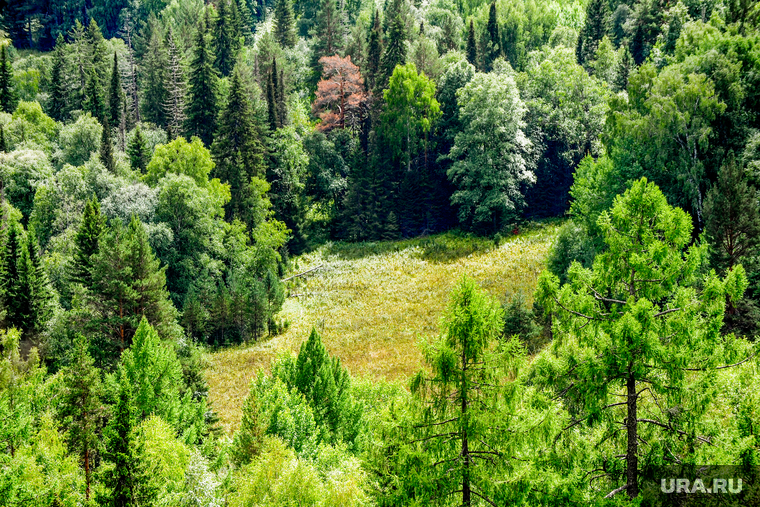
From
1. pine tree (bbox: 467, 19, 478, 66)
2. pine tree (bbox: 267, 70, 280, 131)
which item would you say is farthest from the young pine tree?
pine tree (bbox: 467, 19, 478, 66)

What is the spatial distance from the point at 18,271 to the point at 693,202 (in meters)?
43.1

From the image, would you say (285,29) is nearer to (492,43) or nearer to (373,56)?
(373,56)

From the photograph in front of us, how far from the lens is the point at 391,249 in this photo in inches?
2335

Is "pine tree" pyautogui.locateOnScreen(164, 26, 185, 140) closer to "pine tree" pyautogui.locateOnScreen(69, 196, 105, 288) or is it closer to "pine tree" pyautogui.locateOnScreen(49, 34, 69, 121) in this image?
"pine tree" pyautogui.locateOnScreen(49, 34, 69, 121)

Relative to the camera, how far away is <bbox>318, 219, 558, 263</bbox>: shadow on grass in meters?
57.2

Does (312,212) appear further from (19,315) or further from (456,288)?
(456,288)

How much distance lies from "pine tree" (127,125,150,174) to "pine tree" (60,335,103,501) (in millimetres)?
41418

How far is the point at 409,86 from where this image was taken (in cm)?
6500

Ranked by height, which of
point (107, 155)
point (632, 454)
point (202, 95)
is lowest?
point (632, 454)

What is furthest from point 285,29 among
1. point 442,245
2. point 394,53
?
point 442,245

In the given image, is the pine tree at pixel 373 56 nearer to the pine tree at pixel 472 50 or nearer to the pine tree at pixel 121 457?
the pine tree at pixel 472 50

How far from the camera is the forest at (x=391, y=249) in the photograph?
1319cm

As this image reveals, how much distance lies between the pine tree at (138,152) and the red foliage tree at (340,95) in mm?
18234

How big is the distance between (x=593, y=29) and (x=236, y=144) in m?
44.6
